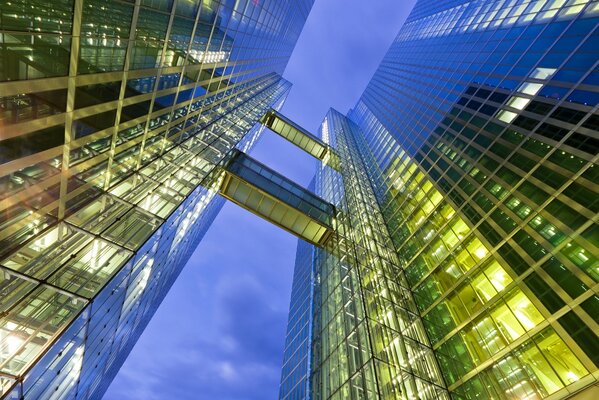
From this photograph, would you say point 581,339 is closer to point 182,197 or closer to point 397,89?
point 182,197

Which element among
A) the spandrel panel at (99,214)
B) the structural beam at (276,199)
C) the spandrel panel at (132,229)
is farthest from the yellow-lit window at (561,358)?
the structural beam at (276,199)

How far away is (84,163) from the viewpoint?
12562 millimetres

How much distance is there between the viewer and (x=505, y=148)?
2223cm

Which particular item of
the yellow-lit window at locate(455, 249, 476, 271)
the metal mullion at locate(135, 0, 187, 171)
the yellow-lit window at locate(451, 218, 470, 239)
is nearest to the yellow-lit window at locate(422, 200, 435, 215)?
the yellow-lit window at locate(451, 218, 470, 239)

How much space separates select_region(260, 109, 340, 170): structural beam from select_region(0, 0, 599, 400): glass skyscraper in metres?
25.0

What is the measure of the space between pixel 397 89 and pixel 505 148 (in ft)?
138

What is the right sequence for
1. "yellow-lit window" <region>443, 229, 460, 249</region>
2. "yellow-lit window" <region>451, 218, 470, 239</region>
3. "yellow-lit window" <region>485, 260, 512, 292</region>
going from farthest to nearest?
"yellow-lit window" <region>443, 229, 460, 249</region>, "yellow-lit window" <region>451, 218, 470, 239</region>, "yellow-lit window" <region>485, 260, 512, 292</region>

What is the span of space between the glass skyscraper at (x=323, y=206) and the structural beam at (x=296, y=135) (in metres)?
25.0

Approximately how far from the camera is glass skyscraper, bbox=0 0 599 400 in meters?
10.1

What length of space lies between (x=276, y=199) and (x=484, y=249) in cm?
2006

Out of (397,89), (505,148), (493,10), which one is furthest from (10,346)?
(397,89)

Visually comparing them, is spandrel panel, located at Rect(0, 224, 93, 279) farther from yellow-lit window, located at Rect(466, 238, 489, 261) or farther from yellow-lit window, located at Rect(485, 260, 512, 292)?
yellow-lit window, located at Rect(466, 238, 489, 261)

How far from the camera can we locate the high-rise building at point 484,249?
1480 centimetres

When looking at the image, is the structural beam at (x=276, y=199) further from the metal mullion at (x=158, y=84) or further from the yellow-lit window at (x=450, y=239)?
the metal mullion at (x=158, y=84)
